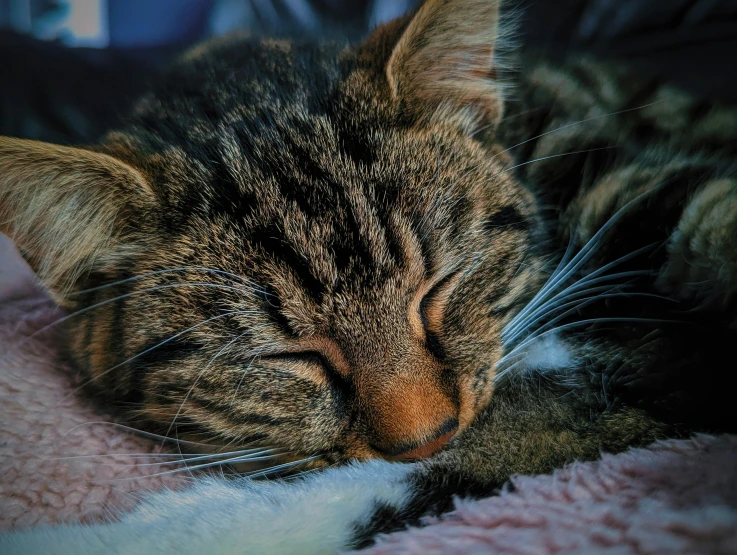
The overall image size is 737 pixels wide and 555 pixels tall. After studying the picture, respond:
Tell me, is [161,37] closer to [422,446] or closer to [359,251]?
[359,251]

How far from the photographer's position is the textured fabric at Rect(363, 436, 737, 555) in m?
0.38

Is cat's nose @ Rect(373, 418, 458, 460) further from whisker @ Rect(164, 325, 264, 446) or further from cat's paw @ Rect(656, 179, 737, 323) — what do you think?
cat's paw @ Rect(656, 179, 737, 323)

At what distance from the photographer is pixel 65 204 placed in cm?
58

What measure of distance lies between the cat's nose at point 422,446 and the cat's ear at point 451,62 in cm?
39

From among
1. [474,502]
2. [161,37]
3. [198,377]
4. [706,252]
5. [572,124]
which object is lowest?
[474,502]

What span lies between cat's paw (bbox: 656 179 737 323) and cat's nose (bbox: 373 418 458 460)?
0.33 meters

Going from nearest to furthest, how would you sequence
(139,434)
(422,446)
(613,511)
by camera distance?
(613,511) → (422,446) → (139,434)

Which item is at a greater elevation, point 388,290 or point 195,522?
point 388,290

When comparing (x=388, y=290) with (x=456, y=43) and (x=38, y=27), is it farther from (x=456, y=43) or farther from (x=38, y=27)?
(x=38, y=27)

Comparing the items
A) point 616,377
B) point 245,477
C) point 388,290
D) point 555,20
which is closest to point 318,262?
point 388,290

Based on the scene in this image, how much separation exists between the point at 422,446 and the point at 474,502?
0.08m

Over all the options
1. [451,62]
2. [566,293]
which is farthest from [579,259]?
[451,62]

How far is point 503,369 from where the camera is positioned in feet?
2.20

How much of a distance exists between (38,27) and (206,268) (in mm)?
450
